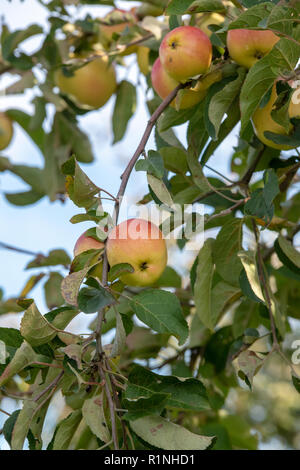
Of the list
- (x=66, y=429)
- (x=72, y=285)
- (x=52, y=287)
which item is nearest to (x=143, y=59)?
(x=52, y=287)

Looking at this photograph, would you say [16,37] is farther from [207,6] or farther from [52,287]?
[207,6]

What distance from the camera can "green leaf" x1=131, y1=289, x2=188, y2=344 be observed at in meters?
0.81

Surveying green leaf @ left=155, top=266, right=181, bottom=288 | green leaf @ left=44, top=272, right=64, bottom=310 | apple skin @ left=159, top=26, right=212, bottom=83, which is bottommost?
green leaf @ left=155, top=266, right=181, bottom=288

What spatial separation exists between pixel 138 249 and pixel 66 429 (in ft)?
0.94

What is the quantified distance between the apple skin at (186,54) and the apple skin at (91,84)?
0.67 metres

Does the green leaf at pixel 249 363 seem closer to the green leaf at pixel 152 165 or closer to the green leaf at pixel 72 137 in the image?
the green leaf at pixel 152 165

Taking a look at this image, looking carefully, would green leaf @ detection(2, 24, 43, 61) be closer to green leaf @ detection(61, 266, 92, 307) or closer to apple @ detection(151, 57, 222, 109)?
apple @ detection(151, 57, 222, 109)

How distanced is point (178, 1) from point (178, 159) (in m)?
0.32

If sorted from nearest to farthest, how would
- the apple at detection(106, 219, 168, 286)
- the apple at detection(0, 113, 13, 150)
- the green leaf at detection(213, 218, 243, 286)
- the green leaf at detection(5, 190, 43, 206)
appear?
the apple at detection(106, 219, 168, 286), the green leaf at detection(213, 218, 243, 286), the green leaf at detection(5, 190, 43, 206), the apple at detection(0, 113, 13, 150)

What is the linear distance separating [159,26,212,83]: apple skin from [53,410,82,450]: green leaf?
21.8 inches

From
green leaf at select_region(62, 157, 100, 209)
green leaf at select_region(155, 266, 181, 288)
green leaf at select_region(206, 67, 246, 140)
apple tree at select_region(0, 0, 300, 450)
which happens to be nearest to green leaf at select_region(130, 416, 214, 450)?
apple tree at select_region(0, 0, 300, 450)

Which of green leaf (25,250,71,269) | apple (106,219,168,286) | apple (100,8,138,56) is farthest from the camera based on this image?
apple (100,8,138,56)

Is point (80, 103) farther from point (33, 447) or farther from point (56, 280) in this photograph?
point (33, 447)

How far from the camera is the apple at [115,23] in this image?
148 cm
